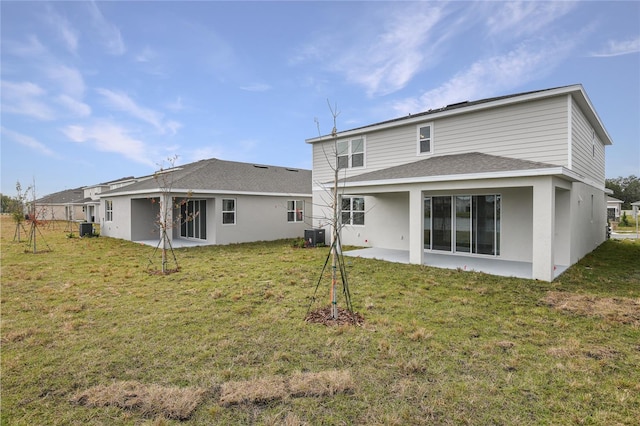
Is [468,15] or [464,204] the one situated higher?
[468,15]

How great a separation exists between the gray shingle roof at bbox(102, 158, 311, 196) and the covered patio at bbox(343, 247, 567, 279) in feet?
25.3

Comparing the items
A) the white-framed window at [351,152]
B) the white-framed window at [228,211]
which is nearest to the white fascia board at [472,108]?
the white-framed window at [351,152]

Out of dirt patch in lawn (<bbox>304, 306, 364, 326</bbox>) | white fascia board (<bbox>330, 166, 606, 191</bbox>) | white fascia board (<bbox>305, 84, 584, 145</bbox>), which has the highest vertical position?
white fascia board (<bbox>305, 84, 584, 145</bbox>)

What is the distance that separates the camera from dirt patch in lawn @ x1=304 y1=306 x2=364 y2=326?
16.5 feet

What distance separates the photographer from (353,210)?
14.7 metres

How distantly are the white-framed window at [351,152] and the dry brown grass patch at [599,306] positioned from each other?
9.13 meters

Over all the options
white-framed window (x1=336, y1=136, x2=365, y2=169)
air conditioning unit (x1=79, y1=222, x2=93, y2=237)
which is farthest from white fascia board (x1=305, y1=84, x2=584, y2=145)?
air conditioning unit (x1=79, y1=222, x2=93, y2=237)

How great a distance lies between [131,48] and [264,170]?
33.4 ft

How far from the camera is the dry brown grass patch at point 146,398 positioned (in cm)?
285

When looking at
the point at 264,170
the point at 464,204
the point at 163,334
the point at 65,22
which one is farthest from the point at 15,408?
the point at 264,170

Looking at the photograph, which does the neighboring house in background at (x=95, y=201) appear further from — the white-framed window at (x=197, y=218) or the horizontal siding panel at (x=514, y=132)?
the horizontal siding panel at (x=514, y=132)

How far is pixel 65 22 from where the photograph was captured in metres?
10.5

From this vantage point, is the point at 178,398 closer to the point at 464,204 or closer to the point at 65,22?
the point at 464,204

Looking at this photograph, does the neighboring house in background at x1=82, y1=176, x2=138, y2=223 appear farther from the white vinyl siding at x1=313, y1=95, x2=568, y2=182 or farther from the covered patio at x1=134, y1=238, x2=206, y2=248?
the white vinyl siding at x1=313, y1=95, x2=568, y2=182
